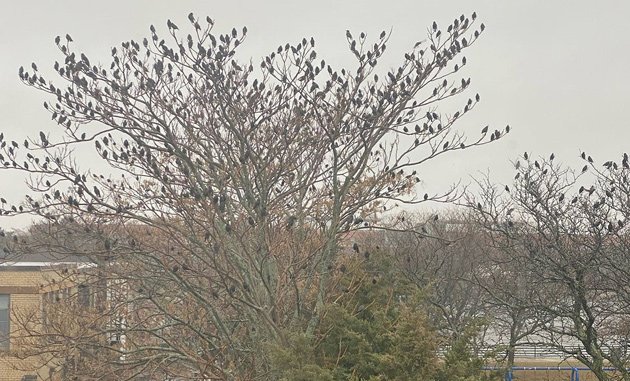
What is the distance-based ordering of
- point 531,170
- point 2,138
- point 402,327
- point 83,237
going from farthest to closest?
point 531,170 → point 83,237 → point 2,138 → point 402,327

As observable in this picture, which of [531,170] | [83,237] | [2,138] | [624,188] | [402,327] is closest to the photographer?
[402,327]

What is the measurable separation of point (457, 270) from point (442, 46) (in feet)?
53.3

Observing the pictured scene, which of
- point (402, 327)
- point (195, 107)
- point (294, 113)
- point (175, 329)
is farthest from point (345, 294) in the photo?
point (175, 329)

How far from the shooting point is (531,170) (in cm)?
1201

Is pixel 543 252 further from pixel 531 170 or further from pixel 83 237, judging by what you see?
pixel 83 237

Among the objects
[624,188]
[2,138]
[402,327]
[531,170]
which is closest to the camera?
[402,327]

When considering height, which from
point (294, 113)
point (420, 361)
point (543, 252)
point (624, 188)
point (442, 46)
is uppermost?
point (442, 46)

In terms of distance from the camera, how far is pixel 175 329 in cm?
1256

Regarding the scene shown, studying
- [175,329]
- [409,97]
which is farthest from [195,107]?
[175,329]

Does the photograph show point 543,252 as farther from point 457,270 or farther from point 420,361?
point 457,270

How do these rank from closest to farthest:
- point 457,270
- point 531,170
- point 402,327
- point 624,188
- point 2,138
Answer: point 402,327 → point 2,138 → point 624,188 → point 531,170 → point 457,270

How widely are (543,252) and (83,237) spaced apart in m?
6.99

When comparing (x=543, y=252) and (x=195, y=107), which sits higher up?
(x=195, y=107)

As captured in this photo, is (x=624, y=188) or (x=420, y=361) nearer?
(x=420, y=361)
